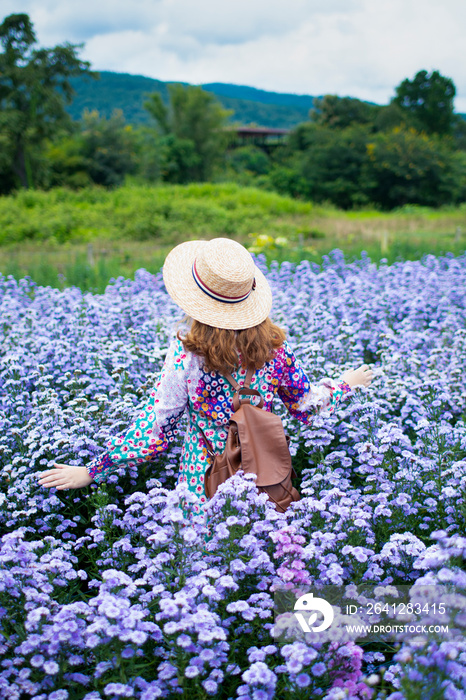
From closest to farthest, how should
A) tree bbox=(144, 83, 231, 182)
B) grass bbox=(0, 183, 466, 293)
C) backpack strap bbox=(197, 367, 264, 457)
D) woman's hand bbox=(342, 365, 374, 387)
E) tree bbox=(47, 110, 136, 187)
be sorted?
backpack strap bbox=(197, 367, 264, 457) → woman's hand bbox=(342, 365, 374, 387) → grass bbox=(0, 183, 466, 293) → tree bbox=(47, 110, 136, 187) → tree bbox=(144, 83, 231, 182)

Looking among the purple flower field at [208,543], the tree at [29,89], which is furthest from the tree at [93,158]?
the purple flower field at [208,543]

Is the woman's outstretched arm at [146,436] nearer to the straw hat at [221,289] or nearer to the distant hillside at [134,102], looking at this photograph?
the straw hat at [221,289]

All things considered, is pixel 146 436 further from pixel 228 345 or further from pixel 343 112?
pixel 343 112

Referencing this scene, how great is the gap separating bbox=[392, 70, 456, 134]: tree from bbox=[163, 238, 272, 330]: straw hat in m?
53.1

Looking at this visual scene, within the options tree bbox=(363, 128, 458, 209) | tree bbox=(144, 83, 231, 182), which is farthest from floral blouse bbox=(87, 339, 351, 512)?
tree bbox=(363, 128, 458, 209)

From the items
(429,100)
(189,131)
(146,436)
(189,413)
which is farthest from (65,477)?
(429,100)

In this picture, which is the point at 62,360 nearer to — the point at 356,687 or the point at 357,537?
the point at 357,537

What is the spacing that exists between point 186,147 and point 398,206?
639 inches

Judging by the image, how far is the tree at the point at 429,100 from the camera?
1980 inches

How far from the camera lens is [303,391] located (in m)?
2.65

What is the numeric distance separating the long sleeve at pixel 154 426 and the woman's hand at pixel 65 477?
4 centimetres

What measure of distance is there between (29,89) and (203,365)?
35.9 metres

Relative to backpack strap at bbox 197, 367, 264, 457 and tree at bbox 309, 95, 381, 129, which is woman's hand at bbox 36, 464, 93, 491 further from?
tree at bbox 309, 95, 381, 129

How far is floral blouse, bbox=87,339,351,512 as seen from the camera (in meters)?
2.33
